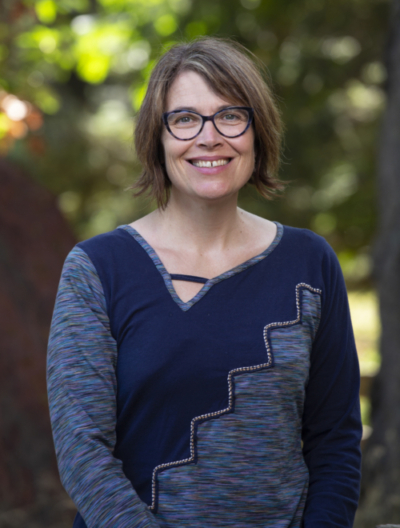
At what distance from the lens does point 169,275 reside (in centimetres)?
162

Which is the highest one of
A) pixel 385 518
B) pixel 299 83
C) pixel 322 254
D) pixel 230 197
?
pixel 299 83

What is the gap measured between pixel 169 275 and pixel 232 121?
0.45 metres

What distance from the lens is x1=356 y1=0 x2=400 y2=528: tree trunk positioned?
417 cm

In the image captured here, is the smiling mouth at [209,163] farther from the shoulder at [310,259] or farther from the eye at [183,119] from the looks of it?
the shoulder at [310,259]

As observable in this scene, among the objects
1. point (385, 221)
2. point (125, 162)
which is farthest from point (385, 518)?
point (125, 162)

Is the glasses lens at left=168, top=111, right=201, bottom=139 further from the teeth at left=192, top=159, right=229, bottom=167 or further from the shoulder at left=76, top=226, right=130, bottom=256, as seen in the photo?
the shoulder at left=76, top=226, right=130, bottom=256

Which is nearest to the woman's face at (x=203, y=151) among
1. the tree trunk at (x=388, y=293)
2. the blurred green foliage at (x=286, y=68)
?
the blurred green foliage at (x=286, y=68)

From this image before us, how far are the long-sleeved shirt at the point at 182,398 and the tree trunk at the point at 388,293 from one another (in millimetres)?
2732

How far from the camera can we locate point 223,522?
1.50m

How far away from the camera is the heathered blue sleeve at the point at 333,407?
165 centimetres

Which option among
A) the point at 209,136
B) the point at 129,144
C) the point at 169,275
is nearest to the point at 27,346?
the point at 129,144

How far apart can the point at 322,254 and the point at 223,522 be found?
0.75 metres

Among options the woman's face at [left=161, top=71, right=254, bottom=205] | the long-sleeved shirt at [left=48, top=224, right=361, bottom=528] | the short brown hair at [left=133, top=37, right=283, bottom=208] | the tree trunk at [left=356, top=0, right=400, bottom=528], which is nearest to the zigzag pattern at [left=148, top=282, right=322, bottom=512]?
the long-sleeved shirt at [left=48, top=224, right=361, bottom=528]

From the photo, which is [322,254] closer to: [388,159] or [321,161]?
[388,159]
